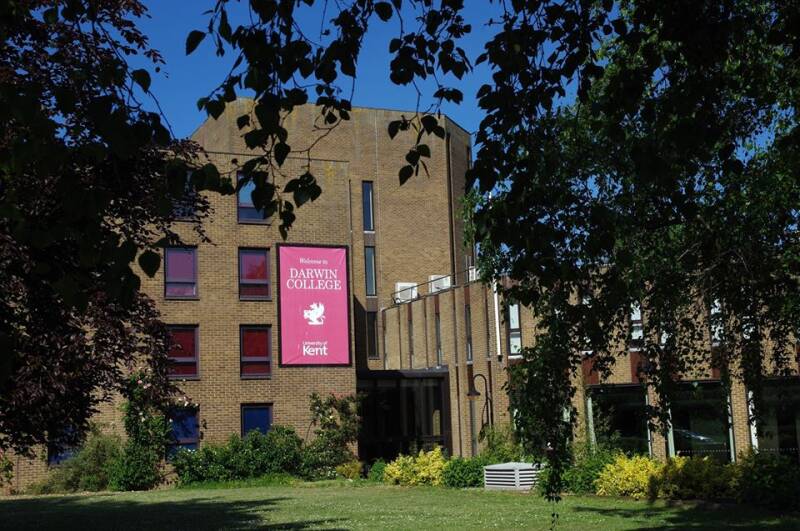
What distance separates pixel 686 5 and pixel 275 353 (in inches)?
1137

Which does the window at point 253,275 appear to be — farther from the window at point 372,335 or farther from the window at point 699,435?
the window at point 699,435

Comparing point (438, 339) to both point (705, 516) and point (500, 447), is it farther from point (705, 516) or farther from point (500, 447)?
point (705, 516)

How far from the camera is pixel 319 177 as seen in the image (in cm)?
3741

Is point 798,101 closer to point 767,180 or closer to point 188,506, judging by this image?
point 767,180

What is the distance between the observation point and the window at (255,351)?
3547cm

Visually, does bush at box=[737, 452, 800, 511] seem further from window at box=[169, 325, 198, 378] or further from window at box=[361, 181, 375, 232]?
window at box=[361, 181, 375, 232]

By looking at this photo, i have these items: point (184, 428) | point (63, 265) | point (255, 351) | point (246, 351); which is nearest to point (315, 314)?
point (255, 351)

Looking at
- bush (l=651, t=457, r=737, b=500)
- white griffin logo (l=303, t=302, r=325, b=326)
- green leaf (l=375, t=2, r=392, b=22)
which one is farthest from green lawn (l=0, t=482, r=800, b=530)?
green leaf (l=375, t=2, r=392, b=22)

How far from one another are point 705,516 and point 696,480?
282 cm

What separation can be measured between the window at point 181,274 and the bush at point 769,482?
20407mm

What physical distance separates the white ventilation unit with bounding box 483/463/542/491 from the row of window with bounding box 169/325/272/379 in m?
11.7

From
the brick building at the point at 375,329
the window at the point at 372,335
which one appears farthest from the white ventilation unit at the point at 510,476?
the window at the point at 372,335

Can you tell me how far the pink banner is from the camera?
36.1m

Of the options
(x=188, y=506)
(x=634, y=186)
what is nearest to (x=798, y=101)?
(x=634, y=186)
